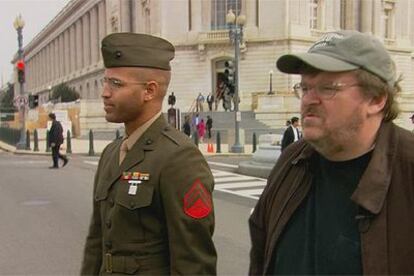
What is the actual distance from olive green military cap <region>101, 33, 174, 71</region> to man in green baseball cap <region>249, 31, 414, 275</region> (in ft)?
2.85

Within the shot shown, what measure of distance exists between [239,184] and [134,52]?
40.2 feet

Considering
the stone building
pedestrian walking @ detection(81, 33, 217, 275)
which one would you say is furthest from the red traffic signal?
pedestrian walking @ detection(81, 33, 217, 275)

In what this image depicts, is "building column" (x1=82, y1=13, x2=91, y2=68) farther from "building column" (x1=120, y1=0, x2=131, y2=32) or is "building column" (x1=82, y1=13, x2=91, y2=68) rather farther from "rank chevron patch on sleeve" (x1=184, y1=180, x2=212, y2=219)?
"rank chevron patch on sleeve" (x1=184, y1=180, x2=212, y2=219)

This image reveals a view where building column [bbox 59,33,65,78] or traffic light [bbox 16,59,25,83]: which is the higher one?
building column [bbox 59,33,65,78]

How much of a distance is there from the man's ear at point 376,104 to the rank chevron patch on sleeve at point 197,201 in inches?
36.3

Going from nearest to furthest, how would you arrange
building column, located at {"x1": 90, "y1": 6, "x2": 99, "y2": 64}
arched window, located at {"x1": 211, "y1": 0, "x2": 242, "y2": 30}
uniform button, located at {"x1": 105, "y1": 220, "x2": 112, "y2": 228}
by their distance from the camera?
uniform button, located at {"x1": 105, "y1": 220, "x2": 112, "y2": 228}
arched window, located at {"x1": 211, "y1": 0, "x2": 242, "y2": 30}
building column, located at {"x1": 90, "y1": 6, "x2": 99, "y2": 64}

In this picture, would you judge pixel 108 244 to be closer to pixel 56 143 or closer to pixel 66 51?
pixel 56 143

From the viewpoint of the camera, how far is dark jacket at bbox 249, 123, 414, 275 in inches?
69.3

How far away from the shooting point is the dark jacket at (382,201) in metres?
1.76

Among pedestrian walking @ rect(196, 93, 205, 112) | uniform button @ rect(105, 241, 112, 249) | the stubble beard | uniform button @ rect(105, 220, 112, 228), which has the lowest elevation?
uniform button @ rect(105, 241, 112, 249)

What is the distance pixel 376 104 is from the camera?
77.3 inches

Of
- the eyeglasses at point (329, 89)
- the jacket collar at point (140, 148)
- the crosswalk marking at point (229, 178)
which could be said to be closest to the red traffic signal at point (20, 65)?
the crosswalk marking at point (229, 178)

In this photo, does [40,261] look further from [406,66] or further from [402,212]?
[406,66]

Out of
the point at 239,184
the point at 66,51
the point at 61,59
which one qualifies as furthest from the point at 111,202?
the point at 61,59
